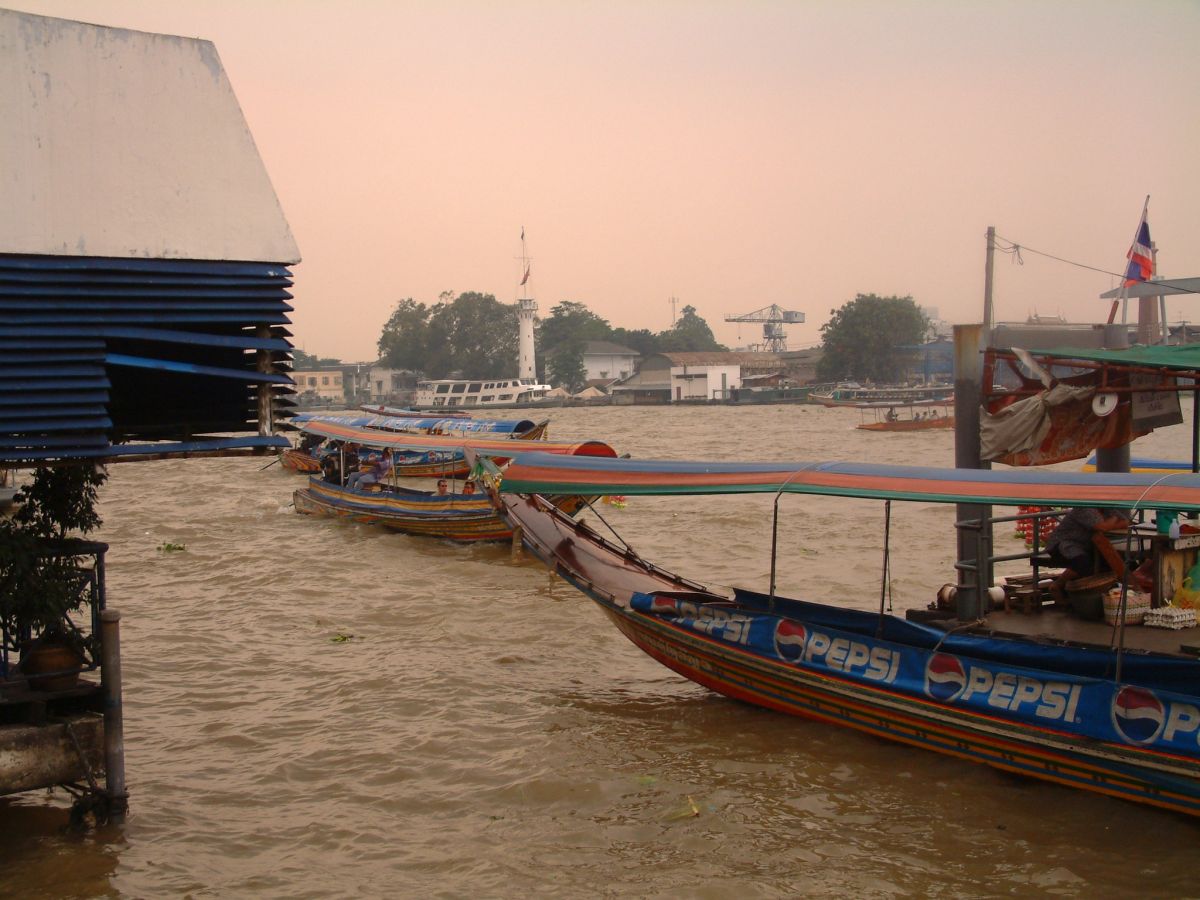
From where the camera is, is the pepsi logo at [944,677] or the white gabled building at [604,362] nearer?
the pepsi logo at [944,677]

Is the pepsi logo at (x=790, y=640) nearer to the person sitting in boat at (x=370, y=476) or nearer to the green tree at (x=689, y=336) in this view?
the person sitting in boat at (x=370, y=476)

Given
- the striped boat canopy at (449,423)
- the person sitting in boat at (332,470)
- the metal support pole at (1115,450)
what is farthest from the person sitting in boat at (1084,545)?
the person sitting in boat at (332,470)

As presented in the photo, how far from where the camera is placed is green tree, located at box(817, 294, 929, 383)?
66.4 m

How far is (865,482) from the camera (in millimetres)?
6414

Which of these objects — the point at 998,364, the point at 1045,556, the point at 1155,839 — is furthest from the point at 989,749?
the point at 998,364

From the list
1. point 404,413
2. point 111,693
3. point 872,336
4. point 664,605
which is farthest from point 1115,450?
point 872,336

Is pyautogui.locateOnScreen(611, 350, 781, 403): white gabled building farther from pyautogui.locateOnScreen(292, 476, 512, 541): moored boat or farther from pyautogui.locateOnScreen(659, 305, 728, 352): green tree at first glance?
pyautogui.locateOnScreen(292, 476, 512, 541): moored boat

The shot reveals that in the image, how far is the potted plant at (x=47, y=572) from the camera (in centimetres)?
512

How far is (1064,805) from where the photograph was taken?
5.90 m

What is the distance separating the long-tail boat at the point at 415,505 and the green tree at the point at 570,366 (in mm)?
64053

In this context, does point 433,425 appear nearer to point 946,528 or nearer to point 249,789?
point 946,528

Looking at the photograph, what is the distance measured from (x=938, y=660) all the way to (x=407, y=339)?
282ft

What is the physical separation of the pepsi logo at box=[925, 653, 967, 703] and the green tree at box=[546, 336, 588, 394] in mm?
76192

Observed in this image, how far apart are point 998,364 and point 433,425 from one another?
1309 centimetres
